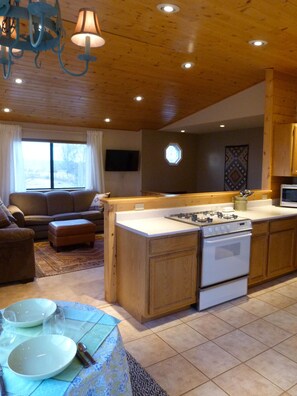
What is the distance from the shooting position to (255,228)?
3.43 metres

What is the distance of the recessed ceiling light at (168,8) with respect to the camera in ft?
9.38

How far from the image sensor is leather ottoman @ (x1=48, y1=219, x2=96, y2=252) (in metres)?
4.96

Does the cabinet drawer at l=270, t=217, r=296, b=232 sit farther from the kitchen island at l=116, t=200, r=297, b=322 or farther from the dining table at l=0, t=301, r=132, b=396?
the dining table at l=0, t=301, r=132, b=396

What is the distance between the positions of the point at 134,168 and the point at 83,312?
21.3 ft

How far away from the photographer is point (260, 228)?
349 centimetres

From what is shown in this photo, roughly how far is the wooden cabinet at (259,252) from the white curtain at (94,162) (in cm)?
468

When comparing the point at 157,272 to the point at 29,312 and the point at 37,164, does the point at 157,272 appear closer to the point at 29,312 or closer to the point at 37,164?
the point at 29,312

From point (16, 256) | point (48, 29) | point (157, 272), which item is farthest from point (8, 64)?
point (16, 256)

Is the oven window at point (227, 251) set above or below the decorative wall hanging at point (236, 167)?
below

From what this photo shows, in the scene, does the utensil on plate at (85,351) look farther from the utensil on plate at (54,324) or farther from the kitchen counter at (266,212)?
the kitchen counter at (266,212)

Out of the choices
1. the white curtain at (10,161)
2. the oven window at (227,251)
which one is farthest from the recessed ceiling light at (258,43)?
the white curtain at (10,161)

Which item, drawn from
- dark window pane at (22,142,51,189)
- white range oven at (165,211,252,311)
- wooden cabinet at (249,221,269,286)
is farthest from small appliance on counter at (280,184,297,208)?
dark window pane at (22,142,51,189)

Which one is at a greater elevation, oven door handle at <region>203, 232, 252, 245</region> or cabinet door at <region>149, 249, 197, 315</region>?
oven door handle at <region>203, 232, 252, 245</region>

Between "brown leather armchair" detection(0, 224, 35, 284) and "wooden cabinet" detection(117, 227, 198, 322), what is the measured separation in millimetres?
1319
